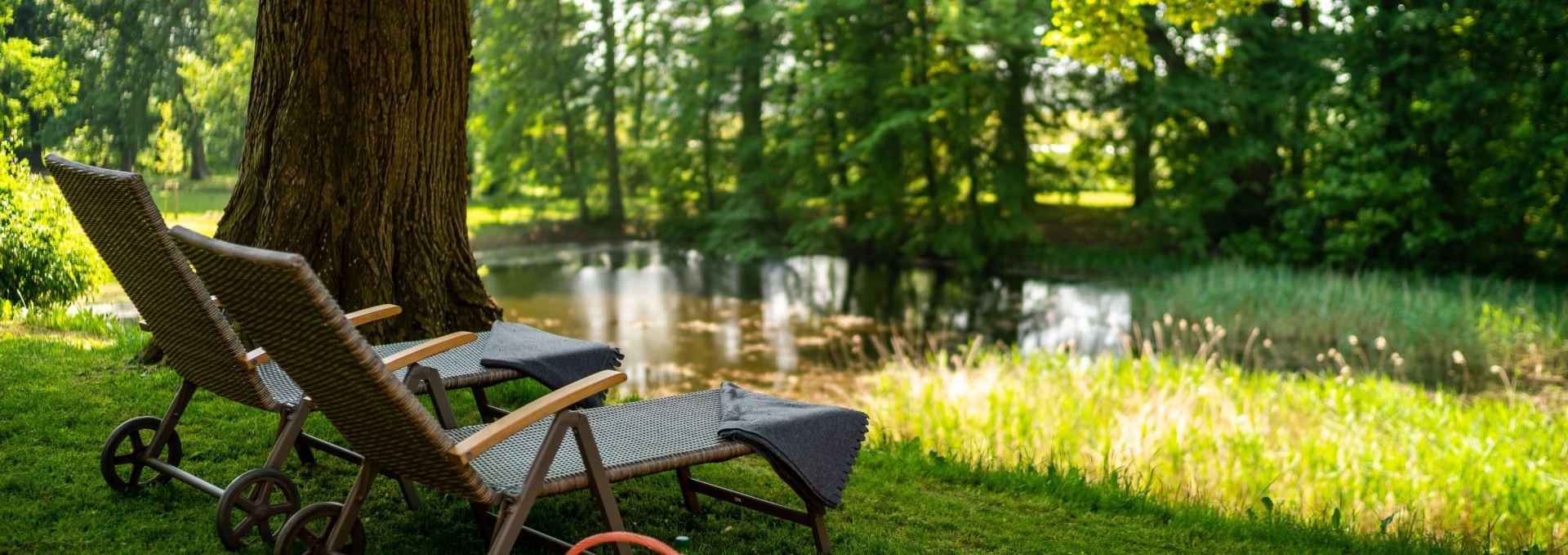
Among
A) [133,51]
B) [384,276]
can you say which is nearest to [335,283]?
[384,276]

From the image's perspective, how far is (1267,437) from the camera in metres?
5.90

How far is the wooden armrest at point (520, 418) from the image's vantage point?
2.09 meters

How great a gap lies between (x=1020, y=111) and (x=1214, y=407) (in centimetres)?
1189

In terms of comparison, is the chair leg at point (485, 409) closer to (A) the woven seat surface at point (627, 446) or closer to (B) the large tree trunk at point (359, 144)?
(A) the woven seat surface at point (627, 446)

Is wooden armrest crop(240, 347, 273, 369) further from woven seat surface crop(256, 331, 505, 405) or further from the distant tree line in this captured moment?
the distant tree line

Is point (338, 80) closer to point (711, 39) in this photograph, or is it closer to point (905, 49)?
point (905, 49)

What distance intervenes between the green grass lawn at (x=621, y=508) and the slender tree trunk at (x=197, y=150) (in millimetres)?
3458

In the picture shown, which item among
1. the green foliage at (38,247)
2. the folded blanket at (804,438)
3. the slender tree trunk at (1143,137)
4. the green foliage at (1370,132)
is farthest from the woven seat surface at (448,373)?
the slender tree trunk at (1143,137)

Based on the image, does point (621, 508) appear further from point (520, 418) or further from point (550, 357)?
point (520, 418)

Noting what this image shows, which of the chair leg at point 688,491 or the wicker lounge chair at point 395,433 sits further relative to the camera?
the chair leg at point 688,491

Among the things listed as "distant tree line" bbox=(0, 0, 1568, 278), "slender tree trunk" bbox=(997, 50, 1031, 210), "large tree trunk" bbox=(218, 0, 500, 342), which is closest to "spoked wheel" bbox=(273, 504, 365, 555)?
"large tree trunk" bbox=(218, 0, 500, 342)

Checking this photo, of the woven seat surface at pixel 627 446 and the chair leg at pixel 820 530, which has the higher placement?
the woven seat surface at pixel 627 446

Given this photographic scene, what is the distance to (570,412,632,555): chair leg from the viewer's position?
228cm

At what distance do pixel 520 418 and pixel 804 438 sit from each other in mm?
767
